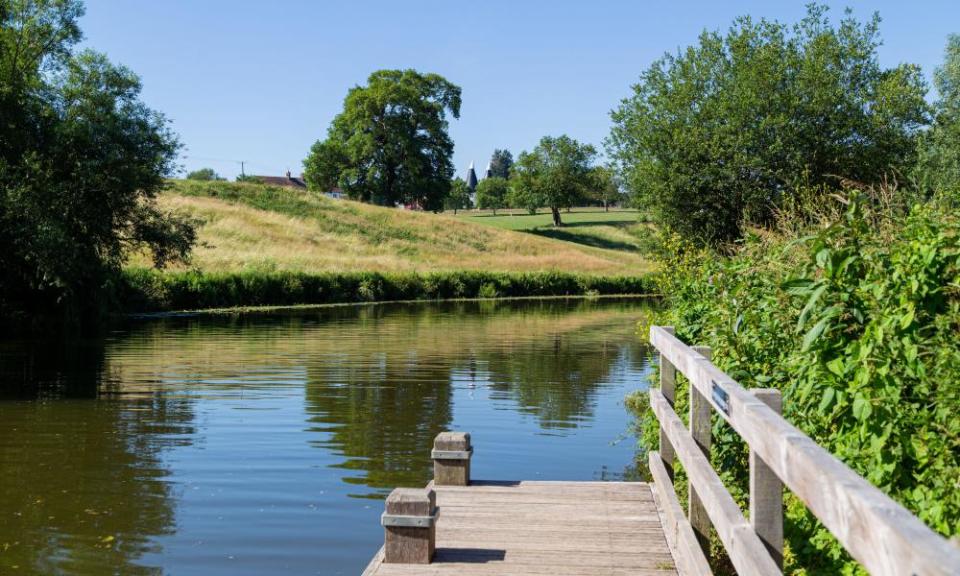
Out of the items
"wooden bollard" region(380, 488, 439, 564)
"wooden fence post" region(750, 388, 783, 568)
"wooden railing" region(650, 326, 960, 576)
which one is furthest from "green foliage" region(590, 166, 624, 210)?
"wooden fence post" region(750, 388, 783, 568)

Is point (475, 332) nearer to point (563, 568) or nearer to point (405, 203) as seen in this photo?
point (563, 568)

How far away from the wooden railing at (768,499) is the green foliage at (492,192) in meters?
152

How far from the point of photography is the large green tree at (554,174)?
120750mm

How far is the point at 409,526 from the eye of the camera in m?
6.36

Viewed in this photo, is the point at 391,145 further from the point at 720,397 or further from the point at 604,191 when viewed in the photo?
the point at 720,397

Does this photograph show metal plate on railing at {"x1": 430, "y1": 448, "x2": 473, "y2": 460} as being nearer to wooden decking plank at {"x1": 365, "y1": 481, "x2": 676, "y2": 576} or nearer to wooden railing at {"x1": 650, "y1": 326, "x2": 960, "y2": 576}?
wooden decking plank at {"x1": 365, "y1": 481, "x2": 676, "y2": 576}

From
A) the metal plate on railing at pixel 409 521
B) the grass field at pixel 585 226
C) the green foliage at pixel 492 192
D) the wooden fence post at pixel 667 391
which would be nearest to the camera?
the metal plate on railing at pixel 409 521

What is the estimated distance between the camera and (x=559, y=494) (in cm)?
859

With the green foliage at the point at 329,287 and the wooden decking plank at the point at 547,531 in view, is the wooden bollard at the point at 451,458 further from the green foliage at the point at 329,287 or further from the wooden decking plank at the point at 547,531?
the green foliage at the point at 329,287

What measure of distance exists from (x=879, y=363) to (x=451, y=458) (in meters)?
4.33

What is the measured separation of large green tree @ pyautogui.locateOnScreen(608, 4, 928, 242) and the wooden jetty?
23.4 meters

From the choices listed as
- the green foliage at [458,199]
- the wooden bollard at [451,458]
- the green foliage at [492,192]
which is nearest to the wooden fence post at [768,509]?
the wooden bollard at [451,458]

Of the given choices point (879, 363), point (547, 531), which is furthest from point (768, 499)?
point (547, 531)

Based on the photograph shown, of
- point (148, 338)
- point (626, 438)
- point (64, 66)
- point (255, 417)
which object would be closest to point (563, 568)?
point (626, 438)
